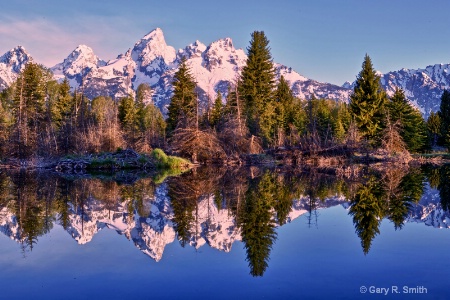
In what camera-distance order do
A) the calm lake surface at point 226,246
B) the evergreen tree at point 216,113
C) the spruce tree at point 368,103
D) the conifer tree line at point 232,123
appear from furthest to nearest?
the evergreen tree at point 216,113, the spruce tree at point 368,103, the conifer tree line at point 232,123, the calm lake surface at point 226,246

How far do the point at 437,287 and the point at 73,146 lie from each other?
1579 inches

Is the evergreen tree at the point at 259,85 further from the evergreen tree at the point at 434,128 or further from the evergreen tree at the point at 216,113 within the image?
the evergreen tree at the point at 434,128

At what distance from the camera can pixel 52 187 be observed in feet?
62.5

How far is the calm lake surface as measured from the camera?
6254 mm

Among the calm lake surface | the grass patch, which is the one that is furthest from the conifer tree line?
the calm lake surface

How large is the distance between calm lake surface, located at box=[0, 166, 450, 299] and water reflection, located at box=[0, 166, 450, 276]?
0.15 ft

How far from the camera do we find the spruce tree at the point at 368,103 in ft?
157

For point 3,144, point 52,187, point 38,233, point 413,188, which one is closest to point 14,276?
point 38,233

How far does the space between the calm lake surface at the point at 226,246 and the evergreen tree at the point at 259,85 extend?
115 ft

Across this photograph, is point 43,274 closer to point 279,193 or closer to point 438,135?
point 279,193

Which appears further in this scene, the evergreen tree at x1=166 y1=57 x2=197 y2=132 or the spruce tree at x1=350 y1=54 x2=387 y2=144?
the evergreen tree at x1=166 y1=57 x2=197 y2=132

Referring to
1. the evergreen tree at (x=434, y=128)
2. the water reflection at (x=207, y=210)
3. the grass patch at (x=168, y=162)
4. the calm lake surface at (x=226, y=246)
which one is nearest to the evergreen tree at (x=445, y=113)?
the evergreen tree at (x=434, y=128)

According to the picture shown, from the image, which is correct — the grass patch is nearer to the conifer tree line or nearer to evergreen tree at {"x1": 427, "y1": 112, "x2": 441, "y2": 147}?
the conifer tree line

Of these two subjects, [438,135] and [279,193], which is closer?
[279,193]
